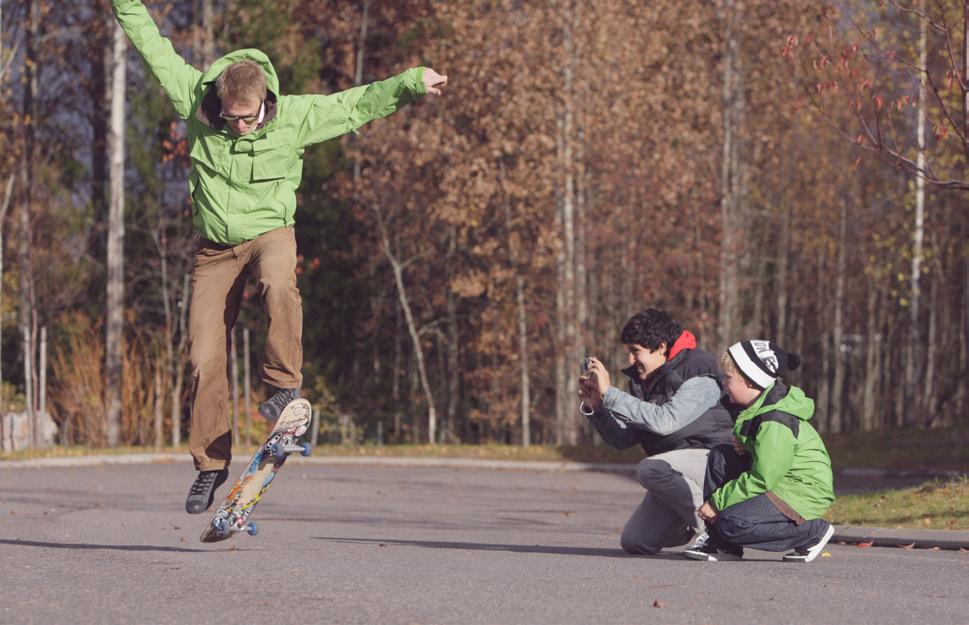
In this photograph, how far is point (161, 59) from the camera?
25.8ft

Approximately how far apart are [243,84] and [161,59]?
69cm

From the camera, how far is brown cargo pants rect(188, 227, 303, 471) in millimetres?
7648

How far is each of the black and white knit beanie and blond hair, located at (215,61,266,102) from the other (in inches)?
108

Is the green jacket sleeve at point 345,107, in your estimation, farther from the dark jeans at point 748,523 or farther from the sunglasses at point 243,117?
the dark jeans at point 748,523

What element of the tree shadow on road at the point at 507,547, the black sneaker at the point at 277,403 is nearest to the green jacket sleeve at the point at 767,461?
the tree shadow on road at the point at 507,547

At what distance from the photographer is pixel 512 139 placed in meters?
28.8

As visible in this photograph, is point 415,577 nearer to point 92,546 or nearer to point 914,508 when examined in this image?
point 92,546

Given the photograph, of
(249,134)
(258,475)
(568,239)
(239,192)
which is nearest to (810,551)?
(258,475)

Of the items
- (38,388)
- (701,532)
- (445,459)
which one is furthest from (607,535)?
(38,388)

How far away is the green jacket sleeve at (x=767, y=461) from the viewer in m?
7.66

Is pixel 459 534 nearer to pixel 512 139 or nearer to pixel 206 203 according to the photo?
pixel 206 203

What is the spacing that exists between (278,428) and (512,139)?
2156 cm

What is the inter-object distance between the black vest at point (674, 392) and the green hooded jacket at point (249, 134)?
2075 millimetres

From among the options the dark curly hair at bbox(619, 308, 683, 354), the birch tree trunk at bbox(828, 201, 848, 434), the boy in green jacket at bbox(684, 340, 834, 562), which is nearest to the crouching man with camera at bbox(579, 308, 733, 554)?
the dark curly hair at bbox(619, 308, 683, 354)
